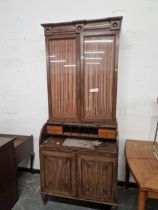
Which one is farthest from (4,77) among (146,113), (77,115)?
(146,113)

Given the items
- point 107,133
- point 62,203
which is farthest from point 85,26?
Answer: point 62,203

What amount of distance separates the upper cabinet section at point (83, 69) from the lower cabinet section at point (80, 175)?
376mm

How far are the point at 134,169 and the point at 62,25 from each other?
1.56 meters

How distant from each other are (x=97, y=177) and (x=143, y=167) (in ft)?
1.61

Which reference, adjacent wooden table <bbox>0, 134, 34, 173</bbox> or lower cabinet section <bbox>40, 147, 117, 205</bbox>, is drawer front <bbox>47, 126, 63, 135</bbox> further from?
adjacent wooden table <bbox>0, 134, 34, 173</bbox>

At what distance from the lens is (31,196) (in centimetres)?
205

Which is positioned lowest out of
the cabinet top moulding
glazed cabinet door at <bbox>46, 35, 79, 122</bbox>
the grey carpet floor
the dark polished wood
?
the grey carpet floor

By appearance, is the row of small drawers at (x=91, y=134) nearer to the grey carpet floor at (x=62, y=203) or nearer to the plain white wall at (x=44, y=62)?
the plain white wall at (x=44, y=62)

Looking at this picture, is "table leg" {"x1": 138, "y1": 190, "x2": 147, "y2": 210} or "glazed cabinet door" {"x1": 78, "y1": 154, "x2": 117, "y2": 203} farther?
"glazed cabinet door" {"x1": 78, "y1": 154, "x2": 117, "y2": 203}

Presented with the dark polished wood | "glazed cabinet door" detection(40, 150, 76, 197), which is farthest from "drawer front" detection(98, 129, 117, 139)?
the dark polished wood

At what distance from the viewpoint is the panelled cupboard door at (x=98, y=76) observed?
1.61 meters

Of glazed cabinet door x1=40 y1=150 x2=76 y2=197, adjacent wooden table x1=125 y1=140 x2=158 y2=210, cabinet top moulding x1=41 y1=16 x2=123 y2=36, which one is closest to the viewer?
adjacent wooden table x1=125 y1=140 x2=158 y2=210

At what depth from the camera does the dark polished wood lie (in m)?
1.67

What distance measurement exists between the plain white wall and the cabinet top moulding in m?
0.41
